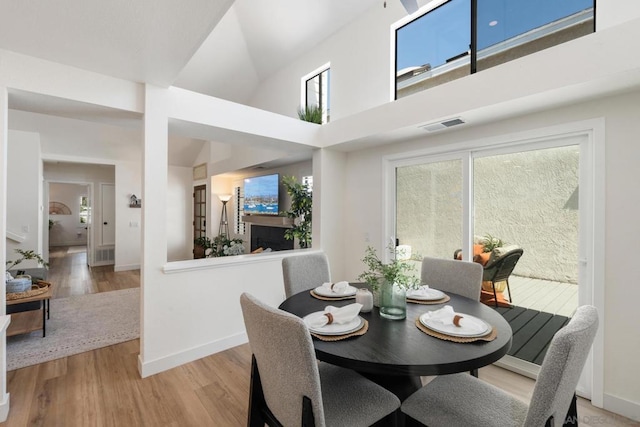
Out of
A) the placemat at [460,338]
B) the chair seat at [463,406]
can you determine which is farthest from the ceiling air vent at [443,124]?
the chair seat at [463,406]

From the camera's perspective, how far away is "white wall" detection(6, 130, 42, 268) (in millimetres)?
4652

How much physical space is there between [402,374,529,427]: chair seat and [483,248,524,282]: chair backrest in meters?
1.53

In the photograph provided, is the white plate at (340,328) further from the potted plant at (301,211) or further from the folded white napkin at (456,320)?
the potted plant at (301,211)

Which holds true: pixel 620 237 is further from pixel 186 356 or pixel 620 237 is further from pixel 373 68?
pixel 186 356

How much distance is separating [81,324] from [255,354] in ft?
11.2

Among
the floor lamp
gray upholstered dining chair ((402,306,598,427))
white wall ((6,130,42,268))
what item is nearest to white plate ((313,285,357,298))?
gray upholstered dining chair ((402,306,598,427))

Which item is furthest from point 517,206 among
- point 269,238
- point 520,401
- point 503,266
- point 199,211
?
point 199,211

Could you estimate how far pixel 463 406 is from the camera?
1.27 meters

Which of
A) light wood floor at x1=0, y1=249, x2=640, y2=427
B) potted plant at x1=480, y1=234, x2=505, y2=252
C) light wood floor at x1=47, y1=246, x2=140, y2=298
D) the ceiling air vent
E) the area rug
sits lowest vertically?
light wood floor at x1=0, y1=249, x2=640, y2=427

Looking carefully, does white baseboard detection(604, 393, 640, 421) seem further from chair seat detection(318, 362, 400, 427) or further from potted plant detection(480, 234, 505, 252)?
chair seat detection(318, 362, 400, 427)

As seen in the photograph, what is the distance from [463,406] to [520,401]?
263mm

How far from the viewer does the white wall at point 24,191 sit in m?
4.65

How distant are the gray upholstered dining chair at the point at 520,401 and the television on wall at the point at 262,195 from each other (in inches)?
166

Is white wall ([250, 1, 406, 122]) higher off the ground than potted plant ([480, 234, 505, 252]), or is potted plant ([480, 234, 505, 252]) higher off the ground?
white wall ([250, 1, 406, 122])
